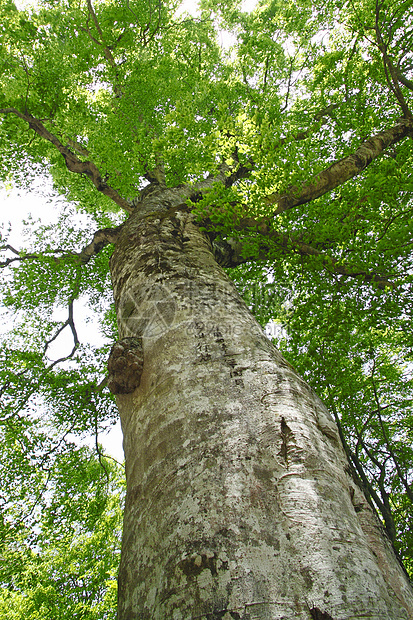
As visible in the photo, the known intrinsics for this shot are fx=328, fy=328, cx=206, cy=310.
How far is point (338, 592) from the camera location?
2.92ft

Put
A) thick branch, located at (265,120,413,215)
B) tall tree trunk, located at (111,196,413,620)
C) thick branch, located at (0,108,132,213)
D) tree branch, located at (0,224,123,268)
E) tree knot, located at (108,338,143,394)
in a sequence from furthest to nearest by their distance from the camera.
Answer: thick branch, located at (0,108,132,213) → tree branch, located at (0,224,123,268) → thick branch, located at (265,120,413,215) → tree knot, located at (108,338,143,394) → tall tree trunk, located at (111,196,413,620)

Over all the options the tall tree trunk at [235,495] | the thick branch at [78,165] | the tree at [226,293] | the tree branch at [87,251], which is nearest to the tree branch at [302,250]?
the tree at [226,293]

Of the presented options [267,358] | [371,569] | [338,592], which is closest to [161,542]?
[338,592]

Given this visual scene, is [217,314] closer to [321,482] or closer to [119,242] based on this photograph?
[321,482]

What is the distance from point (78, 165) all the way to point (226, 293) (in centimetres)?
540

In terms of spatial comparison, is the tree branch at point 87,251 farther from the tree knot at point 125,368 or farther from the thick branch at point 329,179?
the tree knot at point 125,368

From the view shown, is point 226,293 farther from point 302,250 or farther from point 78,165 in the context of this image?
point 78,165

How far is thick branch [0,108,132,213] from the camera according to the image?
591 cm

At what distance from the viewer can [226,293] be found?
250cm

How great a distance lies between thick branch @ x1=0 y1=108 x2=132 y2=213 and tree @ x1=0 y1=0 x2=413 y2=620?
45 mm

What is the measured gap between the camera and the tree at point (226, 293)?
41.8 inches

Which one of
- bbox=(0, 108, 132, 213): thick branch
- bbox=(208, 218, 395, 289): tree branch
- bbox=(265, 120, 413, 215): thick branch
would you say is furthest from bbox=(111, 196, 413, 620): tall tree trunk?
bbox=(0, 108, 132, 213): thick branch

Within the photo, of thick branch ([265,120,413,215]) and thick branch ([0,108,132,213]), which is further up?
thick branch ([0,108,132,213])

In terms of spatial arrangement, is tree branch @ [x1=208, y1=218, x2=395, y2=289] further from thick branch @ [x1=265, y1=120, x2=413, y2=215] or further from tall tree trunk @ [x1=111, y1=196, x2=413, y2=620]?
tall tree trunk @ [x1=111, y1=196, x2=413, y2=620]
